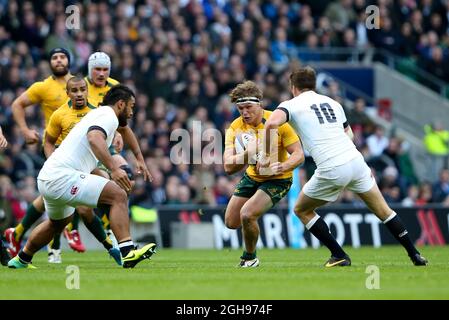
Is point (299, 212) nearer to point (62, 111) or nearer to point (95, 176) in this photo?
point (95, 176)

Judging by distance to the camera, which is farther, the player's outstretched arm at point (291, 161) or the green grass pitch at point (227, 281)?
the player's outstretched arm at point (291, 161)

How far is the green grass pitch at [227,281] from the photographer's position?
35.2 feet

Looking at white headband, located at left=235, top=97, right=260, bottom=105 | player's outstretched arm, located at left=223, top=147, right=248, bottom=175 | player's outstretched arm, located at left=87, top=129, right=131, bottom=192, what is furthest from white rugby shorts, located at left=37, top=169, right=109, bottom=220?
white headband, located at left=235, top=97, right=260, bottom=105

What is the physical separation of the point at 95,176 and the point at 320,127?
9.00ft

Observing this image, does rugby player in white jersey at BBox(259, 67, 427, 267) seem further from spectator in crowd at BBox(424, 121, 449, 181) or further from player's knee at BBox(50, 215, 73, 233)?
spectator in crowd at BBox(424, 121, 449, 181)

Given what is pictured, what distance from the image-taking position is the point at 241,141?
14.6 metres

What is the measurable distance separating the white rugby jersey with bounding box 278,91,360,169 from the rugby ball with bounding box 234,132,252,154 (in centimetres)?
78

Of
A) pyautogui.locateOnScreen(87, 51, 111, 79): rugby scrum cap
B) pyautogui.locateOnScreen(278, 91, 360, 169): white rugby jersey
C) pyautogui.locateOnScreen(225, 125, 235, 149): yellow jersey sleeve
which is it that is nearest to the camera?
pyautogui.locateOnScreen(278, 91, 360, 169): white rugby jersey

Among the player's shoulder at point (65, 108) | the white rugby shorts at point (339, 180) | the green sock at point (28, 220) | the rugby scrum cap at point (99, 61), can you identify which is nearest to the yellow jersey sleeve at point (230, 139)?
the white rugby shorts at point (339, 180)

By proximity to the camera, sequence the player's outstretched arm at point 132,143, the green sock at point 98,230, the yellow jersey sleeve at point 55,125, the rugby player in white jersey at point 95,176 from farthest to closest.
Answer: the green sock at point 98,230 → the yellow jersey sleeve at point 55,125 → the player's outstretched arm at point 132,143 → the rugby player in white jersey at point 95,176

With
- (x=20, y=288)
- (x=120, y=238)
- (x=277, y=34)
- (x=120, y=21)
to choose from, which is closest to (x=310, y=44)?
(x=277, y=34)

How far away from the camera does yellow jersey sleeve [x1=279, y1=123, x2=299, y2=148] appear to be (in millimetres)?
14320

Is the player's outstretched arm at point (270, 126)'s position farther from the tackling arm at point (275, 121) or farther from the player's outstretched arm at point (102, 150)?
the player's outstretched arm at point (102, 150)

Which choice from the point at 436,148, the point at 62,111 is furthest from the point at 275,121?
the point at 436,148
